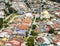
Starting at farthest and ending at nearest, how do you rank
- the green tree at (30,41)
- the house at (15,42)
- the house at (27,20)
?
the house at (27,20)
the house at (15,42)
the green tree at (30,41)

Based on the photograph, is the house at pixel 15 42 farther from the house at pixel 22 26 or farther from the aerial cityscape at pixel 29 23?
the house at pixel 22 26

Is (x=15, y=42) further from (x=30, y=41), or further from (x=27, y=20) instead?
(x=27, y=20)

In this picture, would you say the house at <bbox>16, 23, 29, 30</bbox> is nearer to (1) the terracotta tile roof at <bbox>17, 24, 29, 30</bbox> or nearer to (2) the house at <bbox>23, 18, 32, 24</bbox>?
(1) the terracotta tile roof at <bbox>17, 24, 29, 30</bbox>

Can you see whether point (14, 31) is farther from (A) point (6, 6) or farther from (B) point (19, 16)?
(A) point (6, 6)

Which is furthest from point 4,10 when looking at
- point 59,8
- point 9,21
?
point 59,8

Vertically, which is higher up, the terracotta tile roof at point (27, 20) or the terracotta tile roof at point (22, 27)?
the terracotta tile roof at point (22, 27)

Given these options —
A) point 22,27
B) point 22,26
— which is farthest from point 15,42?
point 22,26

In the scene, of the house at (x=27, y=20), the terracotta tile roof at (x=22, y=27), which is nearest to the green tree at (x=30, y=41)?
the terracotta tile roof at (x=22, y=27)

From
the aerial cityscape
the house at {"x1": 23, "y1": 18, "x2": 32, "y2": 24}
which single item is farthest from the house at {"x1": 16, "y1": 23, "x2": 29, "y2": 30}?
the house at {"x1": 23, "y1": 18, "x2": 32, "y2": 24}
